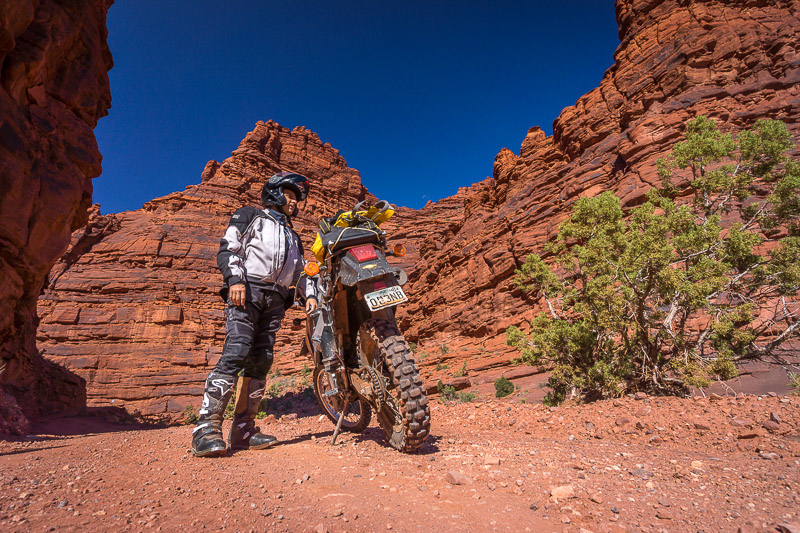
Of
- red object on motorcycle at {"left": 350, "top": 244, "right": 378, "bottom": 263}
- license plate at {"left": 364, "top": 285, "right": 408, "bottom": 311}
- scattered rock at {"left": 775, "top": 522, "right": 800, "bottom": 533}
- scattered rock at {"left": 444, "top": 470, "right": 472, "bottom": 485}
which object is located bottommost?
scattered rock at {"left": 775, "top": 522, "right": 800, "bottom": 533}

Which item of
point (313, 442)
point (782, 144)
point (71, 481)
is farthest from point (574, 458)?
point (782, 144)

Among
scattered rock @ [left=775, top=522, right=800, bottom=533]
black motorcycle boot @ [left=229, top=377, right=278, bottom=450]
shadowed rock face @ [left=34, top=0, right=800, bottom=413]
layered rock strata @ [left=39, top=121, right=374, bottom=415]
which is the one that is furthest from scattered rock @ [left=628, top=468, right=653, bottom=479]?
layered rock strata @ [left=39, top=121, right=374, bottom=415]

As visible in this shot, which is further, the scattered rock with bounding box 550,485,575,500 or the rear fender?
the rear fender

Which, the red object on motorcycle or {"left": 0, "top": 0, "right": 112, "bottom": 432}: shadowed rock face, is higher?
{"left": 0, "top": 0, "right": 112, "bottom": 432}: shadowed rock face

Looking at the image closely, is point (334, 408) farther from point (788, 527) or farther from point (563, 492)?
point (788, 527)

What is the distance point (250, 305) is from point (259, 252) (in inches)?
22.8

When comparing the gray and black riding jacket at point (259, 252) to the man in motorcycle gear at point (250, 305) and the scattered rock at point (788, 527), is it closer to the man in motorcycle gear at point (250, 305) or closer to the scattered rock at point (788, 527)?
the man in motorcycle gear at point (250, 305)

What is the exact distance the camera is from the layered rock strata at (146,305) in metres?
30.0

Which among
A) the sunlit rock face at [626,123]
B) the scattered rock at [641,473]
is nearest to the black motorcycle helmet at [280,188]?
the scattered rock at [641,473]

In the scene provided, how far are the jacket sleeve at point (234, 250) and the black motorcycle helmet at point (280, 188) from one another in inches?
11.5

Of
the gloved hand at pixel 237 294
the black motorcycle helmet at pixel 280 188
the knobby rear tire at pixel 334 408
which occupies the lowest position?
the knobby rear tire at pixel 334 408

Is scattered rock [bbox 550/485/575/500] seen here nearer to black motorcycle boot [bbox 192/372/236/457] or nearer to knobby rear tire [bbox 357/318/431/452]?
knobby rear tire [bbox 357/318/431/452]

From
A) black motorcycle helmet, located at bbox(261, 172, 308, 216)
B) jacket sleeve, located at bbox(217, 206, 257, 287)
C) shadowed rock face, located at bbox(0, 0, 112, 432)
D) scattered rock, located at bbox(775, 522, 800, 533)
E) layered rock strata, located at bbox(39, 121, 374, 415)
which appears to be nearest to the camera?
scattered rock, located at bbox(775, 522, 800, 533)

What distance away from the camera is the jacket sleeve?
3.52 m
